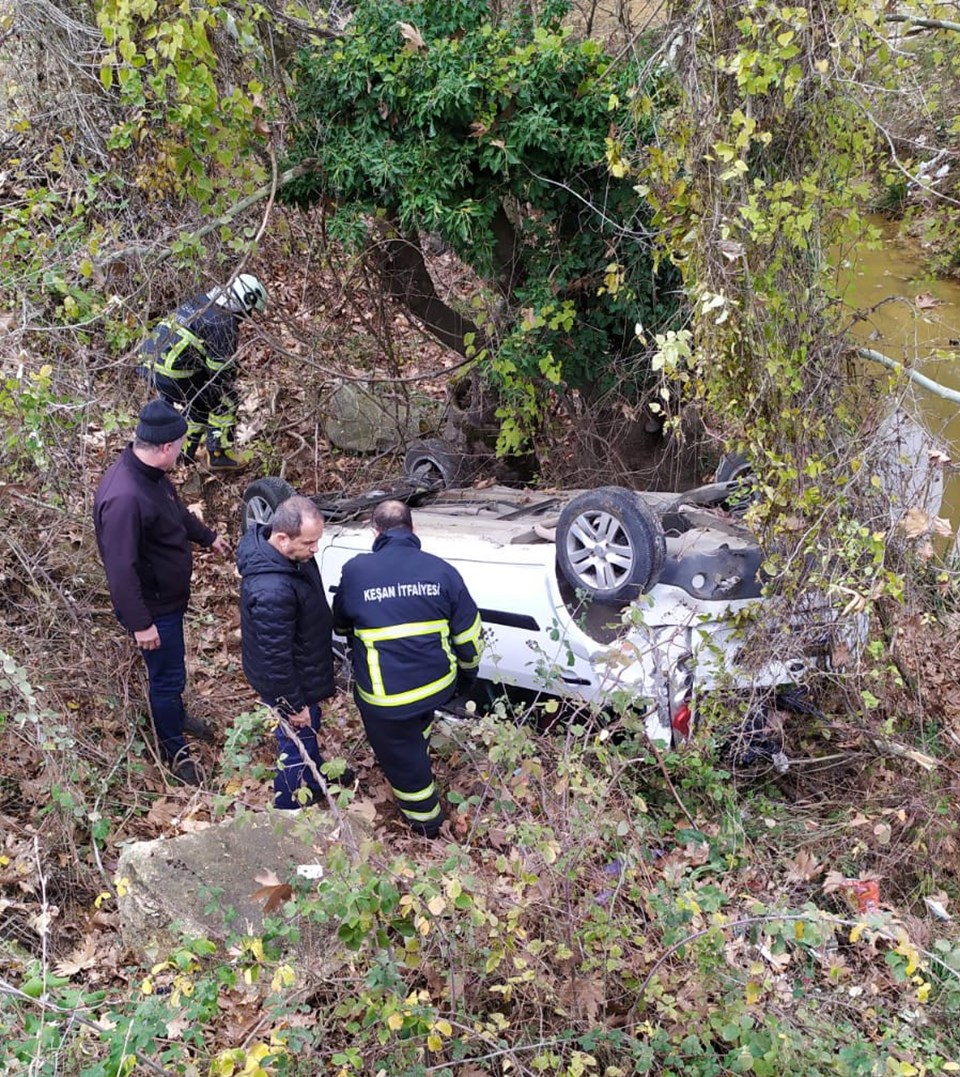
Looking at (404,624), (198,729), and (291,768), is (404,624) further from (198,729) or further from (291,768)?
(198,729)

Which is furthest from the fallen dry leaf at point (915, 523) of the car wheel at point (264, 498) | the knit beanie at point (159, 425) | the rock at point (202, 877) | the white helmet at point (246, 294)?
the white helmet at point (246, 294)

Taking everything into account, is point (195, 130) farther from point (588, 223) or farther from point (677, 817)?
point (677, 817)

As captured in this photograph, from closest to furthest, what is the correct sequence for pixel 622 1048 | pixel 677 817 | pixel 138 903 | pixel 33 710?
pixel 622 1048 < pixel 138 903 < pixel 33 710 < pixel 677 817

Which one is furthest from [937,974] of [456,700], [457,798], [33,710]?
[33,710]

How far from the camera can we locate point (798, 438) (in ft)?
14.7

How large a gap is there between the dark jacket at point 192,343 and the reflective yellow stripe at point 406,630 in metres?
2.42

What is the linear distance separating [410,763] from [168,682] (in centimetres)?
145

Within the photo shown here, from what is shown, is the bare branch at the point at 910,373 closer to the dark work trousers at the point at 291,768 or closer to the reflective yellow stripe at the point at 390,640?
the reflective yellow stripe at the point at 390,640

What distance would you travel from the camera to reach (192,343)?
5742mm

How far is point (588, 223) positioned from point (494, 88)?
1.11 meters

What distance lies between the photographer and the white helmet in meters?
6.58

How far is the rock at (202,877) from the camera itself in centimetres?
360

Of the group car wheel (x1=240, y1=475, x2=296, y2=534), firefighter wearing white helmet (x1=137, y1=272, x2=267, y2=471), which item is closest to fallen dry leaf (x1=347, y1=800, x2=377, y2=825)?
car wheel (x1=240, y1=475, x2=296, y2=534)

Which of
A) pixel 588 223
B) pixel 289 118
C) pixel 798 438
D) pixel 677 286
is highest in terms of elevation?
pixel 289 118
